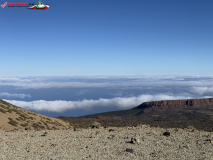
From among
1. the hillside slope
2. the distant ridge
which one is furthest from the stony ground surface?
the distant ridge

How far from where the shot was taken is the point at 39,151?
31.2 ft

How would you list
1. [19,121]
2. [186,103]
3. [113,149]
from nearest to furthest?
[113,149] → [19,121] → [186,103]

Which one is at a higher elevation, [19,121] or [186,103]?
[19,121]

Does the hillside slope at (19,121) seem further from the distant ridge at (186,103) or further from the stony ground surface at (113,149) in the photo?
the distant ridge at (186,103)

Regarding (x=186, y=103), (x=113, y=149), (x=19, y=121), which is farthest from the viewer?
(x=186, y=103)

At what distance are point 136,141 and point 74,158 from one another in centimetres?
422

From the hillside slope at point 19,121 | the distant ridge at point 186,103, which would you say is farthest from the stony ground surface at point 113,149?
the distant ridge at point 186,103

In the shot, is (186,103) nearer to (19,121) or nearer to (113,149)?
(19,121)

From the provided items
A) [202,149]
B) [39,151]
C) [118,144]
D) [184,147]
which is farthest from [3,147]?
[202,149]

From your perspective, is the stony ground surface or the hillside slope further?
the hillside slope

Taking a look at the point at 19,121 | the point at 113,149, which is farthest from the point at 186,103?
the point at 113,149

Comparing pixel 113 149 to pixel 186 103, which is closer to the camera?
pixel 113 149

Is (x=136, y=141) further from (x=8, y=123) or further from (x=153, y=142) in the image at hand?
(x=8, y=123)

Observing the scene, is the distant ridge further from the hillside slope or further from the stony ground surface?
the stony ground surface
